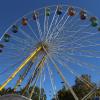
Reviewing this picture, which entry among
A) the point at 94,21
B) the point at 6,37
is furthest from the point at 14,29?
the point at 94,21

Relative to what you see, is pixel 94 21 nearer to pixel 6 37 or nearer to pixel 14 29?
pixel 14 29

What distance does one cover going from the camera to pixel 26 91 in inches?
984

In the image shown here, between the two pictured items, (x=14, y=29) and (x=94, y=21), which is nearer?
(x=94, y=21)

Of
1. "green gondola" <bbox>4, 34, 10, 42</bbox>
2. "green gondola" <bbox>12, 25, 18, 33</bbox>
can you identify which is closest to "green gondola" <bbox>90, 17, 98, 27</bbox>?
"green gondola" <bbox>12, 25, 18, 33</bbox>

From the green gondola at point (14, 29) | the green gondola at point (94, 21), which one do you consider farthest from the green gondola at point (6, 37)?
the green gondola at point (94, 21)

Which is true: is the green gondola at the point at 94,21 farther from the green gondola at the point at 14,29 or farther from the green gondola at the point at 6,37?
the green gondola at the point at 6,37

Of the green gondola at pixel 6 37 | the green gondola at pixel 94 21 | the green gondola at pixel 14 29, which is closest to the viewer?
the green gondola at pixel 94 21

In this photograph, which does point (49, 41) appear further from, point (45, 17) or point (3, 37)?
point (3, 37)

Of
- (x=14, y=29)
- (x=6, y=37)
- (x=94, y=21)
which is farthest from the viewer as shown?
(x=6, y=37)

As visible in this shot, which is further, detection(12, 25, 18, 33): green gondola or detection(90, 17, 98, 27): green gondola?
detection(12, 25, 18, 33): green gondola

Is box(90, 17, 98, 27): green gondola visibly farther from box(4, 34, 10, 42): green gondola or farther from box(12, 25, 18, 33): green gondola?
box(4, 34, 10, 42): green gondola

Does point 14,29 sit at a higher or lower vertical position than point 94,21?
lower

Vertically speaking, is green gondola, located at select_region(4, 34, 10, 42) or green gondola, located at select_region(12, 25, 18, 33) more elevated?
green gondola, located at select_region(12, 25, 18, 33)


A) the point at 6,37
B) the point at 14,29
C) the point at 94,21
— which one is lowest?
the point at 6,37
